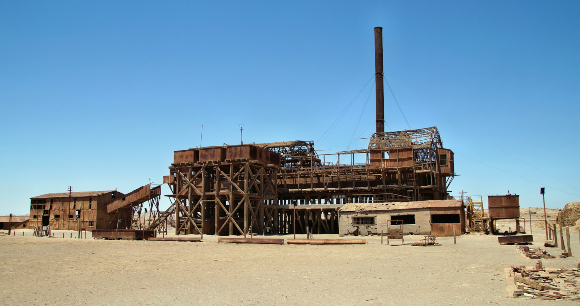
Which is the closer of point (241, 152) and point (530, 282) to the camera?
point (530, 282)

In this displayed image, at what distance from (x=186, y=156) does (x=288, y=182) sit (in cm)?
1665

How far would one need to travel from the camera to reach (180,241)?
3591 cm

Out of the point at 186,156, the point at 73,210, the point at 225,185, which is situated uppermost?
the point at 186,156

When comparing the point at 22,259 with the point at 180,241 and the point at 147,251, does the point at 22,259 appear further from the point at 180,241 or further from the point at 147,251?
the point at 180,241

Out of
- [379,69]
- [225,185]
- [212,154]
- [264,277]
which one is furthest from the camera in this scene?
[379,69]

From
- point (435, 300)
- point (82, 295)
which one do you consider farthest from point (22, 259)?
point (435, 300)

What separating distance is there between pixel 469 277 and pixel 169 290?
1001 cm

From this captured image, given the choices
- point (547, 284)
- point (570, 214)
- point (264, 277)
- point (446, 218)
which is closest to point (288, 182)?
point (446, 218)

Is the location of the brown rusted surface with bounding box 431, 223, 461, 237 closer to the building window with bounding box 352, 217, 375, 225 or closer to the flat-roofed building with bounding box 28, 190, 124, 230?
the building window with bounding box 352, 217, 375, 225

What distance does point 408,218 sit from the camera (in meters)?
39.8

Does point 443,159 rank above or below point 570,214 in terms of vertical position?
above

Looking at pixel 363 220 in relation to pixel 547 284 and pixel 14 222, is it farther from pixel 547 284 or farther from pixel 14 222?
pixel 14 222

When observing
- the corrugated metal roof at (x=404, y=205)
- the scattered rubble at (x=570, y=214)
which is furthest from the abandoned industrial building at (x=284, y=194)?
the scattered rubble at (x=570, y=214)

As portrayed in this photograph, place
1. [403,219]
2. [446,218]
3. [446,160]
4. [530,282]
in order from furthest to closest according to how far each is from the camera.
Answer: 1. [446,160]
2. [403,219]
3. [446,218]
4. [530,282]
